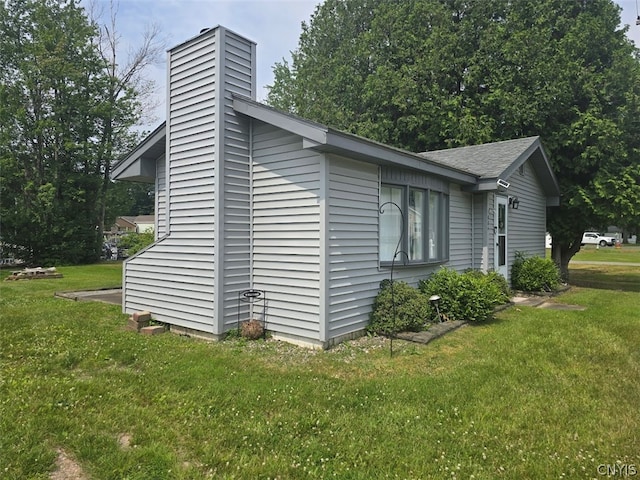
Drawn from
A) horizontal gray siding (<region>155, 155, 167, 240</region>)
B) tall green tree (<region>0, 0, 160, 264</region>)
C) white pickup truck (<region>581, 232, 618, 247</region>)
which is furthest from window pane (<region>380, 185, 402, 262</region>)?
white pickup truck (<region>581, 232, 618, 247</region>)

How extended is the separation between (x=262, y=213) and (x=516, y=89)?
1200 cm

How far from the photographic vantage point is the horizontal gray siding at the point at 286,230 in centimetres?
548

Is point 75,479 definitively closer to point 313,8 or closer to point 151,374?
point 151,374

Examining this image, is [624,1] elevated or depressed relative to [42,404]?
elevated

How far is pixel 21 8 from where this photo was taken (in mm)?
20500

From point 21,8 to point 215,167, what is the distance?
22877 millimetres

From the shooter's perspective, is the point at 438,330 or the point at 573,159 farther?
the point at 573,159

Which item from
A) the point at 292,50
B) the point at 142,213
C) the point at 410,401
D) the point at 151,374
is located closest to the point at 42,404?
the point at 151,374

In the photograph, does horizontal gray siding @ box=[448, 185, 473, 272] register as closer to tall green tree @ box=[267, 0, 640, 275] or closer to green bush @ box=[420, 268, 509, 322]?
green bush @ box=[420, 268, 509, 322]

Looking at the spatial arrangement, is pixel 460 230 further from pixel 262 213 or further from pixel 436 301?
pixel 262 213

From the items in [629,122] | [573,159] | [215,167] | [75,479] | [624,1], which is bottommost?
[75,479]

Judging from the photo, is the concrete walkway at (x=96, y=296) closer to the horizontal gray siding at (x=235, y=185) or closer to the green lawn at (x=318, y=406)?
the green lawn at (x=318, y=406)

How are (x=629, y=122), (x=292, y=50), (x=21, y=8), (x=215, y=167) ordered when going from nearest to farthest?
(x=215, y=167) → (x=629, y=122) → (x=21, y=8) → (x=292, y=50)

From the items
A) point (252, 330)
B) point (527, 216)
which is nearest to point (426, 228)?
point (252, 330)
